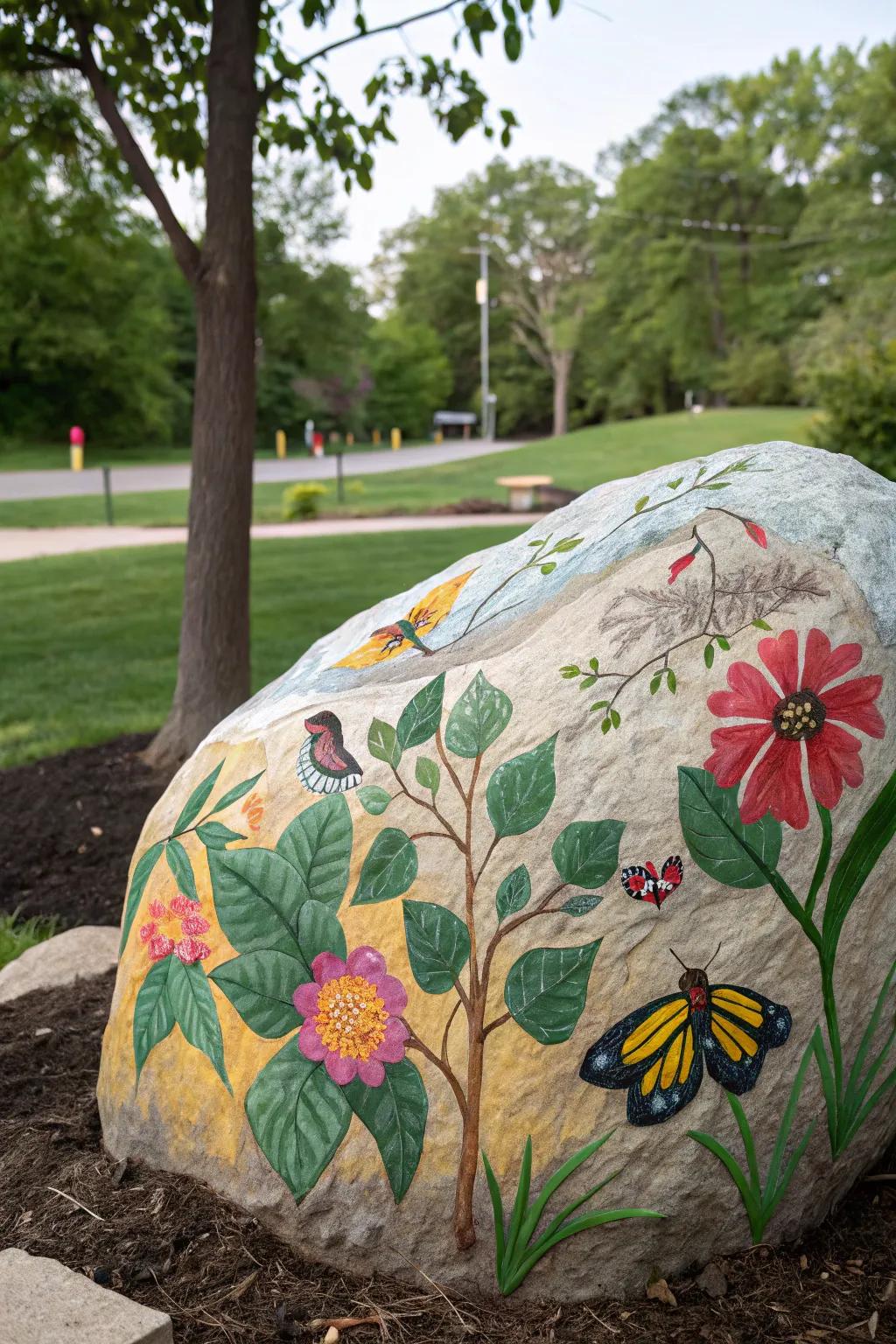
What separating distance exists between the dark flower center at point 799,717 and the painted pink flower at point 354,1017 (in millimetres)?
841

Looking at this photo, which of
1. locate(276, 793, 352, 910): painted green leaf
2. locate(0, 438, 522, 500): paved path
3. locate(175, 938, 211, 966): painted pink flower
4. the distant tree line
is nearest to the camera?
locate(276, 793, 352, 910): painted green leaf

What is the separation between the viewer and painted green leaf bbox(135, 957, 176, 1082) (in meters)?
2.38

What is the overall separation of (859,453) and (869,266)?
26.2 metres

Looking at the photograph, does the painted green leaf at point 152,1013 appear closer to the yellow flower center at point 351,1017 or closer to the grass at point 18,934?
the yellow flower center at point 351,1017

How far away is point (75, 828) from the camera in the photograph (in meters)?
5.23

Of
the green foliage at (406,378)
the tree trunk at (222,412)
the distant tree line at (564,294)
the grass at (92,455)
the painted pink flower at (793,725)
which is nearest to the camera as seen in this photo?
the painted pink flower at (793,725)

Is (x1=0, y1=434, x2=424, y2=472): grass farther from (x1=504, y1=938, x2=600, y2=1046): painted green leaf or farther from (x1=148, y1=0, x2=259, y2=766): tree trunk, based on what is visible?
(x1=504, y1=938, x2=600, y2=1046): painted green leaf

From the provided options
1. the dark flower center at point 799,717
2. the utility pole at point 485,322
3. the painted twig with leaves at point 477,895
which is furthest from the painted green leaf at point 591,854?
the utility pole at point 485,322

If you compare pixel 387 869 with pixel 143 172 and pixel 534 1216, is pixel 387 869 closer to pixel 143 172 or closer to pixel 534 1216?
pixel 534 1216

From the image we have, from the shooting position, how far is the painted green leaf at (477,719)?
87.2 inches

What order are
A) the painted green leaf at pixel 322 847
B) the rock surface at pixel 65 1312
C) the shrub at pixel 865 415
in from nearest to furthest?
the rock surface at pixel 65 1312, the painted green leaf at pixel 322 847, the shrub at pixel 865 415

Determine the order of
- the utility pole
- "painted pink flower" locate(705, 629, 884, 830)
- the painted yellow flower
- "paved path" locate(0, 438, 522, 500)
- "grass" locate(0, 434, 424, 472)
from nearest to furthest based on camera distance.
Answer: "painted pink flower" locate(705, 629, 884, 830) → the painted yellow flower → "paved path" locate(0, 438, 522, 500) → "grass" locate(0, 434, 424, 472) → the utility pole

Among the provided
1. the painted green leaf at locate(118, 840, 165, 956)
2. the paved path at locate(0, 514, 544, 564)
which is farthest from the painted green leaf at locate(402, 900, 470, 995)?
the paved path at locate(0, 514, 544, 564)

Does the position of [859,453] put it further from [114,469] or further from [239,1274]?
[114,469]
